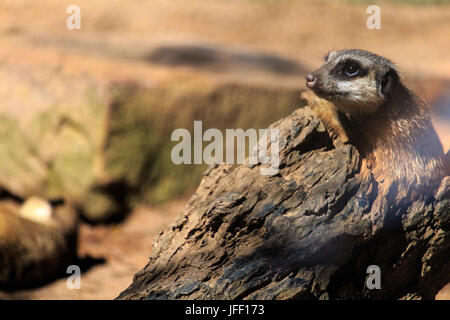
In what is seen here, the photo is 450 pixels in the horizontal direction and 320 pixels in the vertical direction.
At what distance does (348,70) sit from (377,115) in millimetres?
298

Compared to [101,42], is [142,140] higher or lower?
lower

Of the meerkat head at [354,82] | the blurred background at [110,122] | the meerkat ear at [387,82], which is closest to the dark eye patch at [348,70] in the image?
the meerkat head at [354,82]

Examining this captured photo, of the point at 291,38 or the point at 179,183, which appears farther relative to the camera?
the point at 291,38

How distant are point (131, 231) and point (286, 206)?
11.9 feet

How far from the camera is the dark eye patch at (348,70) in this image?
2898 mm

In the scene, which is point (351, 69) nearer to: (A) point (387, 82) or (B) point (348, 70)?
(B) point (348, 70)

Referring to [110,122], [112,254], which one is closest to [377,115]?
[112,254]

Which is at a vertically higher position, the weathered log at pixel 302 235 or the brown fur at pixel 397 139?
the brown fur at pixel 397 139

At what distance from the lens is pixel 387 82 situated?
2.89m

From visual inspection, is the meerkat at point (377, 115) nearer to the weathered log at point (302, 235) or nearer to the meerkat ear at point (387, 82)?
the meerkat ear at point (387, 82)

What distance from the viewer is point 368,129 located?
2.89 metres

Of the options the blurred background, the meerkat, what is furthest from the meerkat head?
the blurred background
